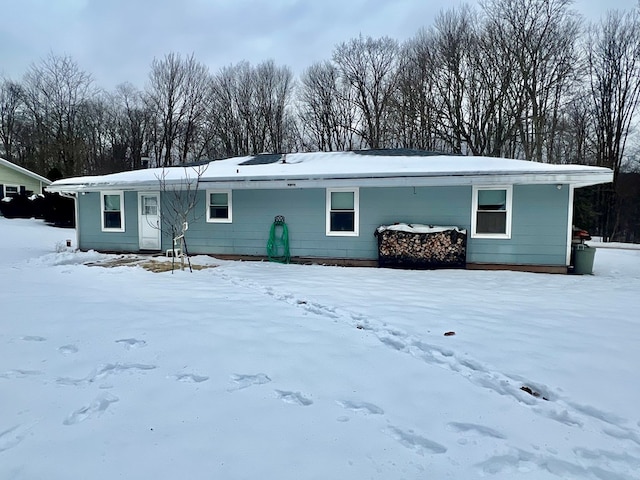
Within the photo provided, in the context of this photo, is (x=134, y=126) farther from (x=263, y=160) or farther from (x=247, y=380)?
(x=247, y=380)

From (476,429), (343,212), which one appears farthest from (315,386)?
(343,212)

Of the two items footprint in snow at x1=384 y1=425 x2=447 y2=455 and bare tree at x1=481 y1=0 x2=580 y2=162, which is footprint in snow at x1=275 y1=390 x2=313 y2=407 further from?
bare tree at x1=481 y1=0 x2=580 y2=162

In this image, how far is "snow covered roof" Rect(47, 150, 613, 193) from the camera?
7.96 m

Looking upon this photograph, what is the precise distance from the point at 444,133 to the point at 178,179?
17413mm

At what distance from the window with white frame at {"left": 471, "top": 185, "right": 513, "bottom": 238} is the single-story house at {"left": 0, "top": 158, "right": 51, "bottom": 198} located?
25.8 meters

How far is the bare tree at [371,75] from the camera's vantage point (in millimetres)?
24047

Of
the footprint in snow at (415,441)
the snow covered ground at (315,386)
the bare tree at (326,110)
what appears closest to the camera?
the snow covered ground at (315,386)

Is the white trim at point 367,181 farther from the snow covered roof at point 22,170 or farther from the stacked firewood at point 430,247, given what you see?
the snow covered roof at point 22,170

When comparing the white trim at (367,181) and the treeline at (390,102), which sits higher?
the treeline at (390,102)

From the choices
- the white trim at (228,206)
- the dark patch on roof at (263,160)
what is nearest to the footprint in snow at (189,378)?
the white trim at (228,206)

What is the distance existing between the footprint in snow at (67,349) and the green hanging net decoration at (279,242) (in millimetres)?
6422

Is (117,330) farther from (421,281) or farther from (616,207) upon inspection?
(616,207)

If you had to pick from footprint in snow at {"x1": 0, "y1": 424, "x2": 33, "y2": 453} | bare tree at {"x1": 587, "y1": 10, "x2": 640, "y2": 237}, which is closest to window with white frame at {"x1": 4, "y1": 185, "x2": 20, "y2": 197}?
footprint in snow at {"x1": 0, "y1": 424, "x2": 33, "y2": 453}

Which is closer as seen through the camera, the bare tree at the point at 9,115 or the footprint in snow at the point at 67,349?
the footprint in snow at the point at 67,349
